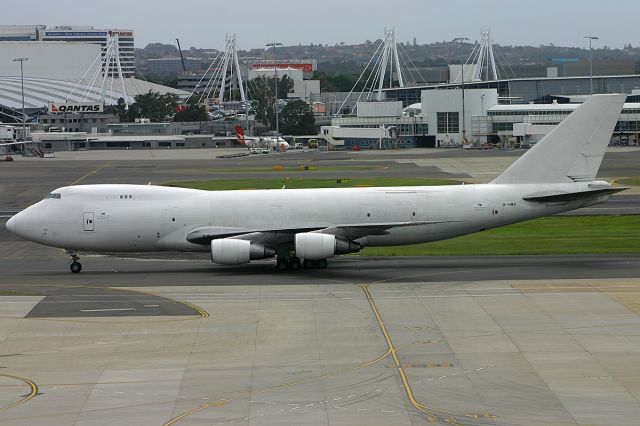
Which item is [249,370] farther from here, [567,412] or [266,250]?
[266,250]

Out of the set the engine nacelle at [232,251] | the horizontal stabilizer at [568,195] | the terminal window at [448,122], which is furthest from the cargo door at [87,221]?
the terminal window at [448,122]

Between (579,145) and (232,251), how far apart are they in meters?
Answer: 16.4

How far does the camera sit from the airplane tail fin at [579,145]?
44.9 m

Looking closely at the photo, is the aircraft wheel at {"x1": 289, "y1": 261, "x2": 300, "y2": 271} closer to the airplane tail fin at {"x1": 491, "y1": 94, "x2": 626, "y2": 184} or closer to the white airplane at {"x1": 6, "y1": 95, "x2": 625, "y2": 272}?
the white airplane at {"x1": 6, "y1": 95, "x2": 625, "y2": 272}

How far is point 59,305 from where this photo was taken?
38.6 m

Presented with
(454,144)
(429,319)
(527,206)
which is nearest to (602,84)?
(454,144)

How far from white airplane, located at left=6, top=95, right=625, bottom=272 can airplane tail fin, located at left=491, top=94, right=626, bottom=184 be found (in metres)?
0.05

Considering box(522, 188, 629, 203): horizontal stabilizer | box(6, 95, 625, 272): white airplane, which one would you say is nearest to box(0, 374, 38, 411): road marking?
box(6, 95, 625, 272): white airplane

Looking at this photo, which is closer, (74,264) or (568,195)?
(568,195)

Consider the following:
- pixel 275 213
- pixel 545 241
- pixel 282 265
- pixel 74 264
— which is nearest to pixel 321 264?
pixel 282 265

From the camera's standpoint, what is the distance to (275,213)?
45438 mm

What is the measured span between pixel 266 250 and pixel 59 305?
389 inches

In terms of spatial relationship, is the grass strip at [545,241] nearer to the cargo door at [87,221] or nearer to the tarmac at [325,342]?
the tarmac at [325,342]

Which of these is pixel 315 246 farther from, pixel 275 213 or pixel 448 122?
pixel 448 122
